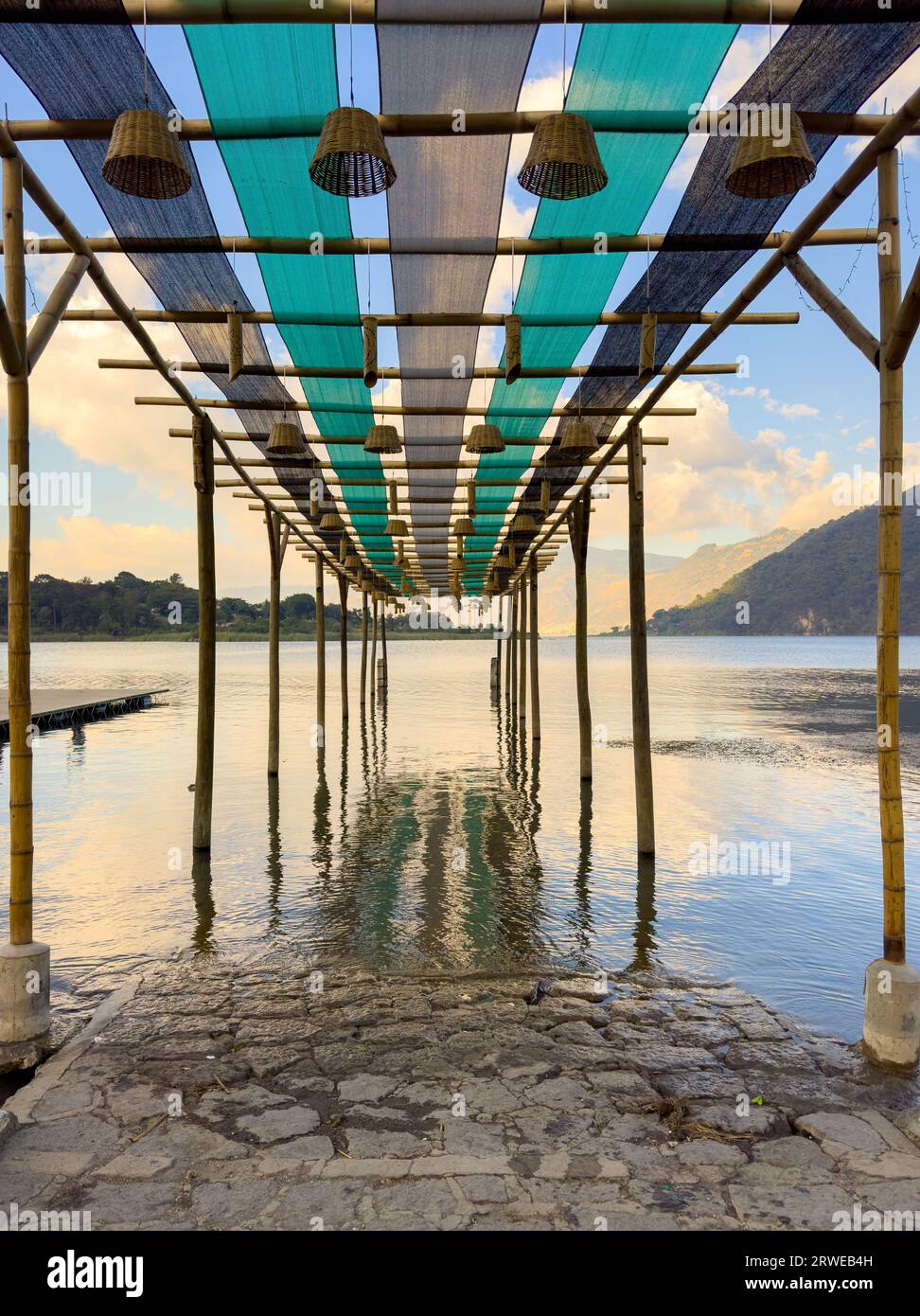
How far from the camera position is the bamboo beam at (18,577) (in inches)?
206

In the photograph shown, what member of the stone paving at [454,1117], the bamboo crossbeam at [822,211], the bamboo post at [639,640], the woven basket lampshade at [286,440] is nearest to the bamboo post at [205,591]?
the woven basket lampshade at [286,440]

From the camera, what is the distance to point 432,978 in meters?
6.78

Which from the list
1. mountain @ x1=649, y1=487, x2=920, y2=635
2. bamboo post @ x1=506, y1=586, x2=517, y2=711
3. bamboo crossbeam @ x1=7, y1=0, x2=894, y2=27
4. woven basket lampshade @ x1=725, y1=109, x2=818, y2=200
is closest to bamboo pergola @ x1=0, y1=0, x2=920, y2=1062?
bamboo crossbeam @ x1=7, y1=0, x2=894, y2=27

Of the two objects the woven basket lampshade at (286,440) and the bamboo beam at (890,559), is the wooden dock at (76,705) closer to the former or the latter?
the woven basket lampshade at (286,440)

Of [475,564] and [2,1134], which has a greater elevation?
[475,564]

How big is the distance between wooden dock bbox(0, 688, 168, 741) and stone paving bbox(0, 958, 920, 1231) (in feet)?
70.0

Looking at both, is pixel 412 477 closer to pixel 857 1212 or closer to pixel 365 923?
pixel 365 923

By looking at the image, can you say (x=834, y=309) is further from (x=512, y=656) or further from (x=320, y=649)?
(x=512, y=656)

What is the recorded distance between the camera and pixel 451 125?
5062 mm

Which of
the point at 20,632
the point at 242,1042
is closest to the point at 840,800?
the point at 242,1042

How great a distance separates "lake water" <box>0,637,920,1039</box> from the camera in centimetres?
784

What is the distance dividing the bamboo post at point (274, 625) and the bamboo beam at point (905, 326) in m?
12.5
